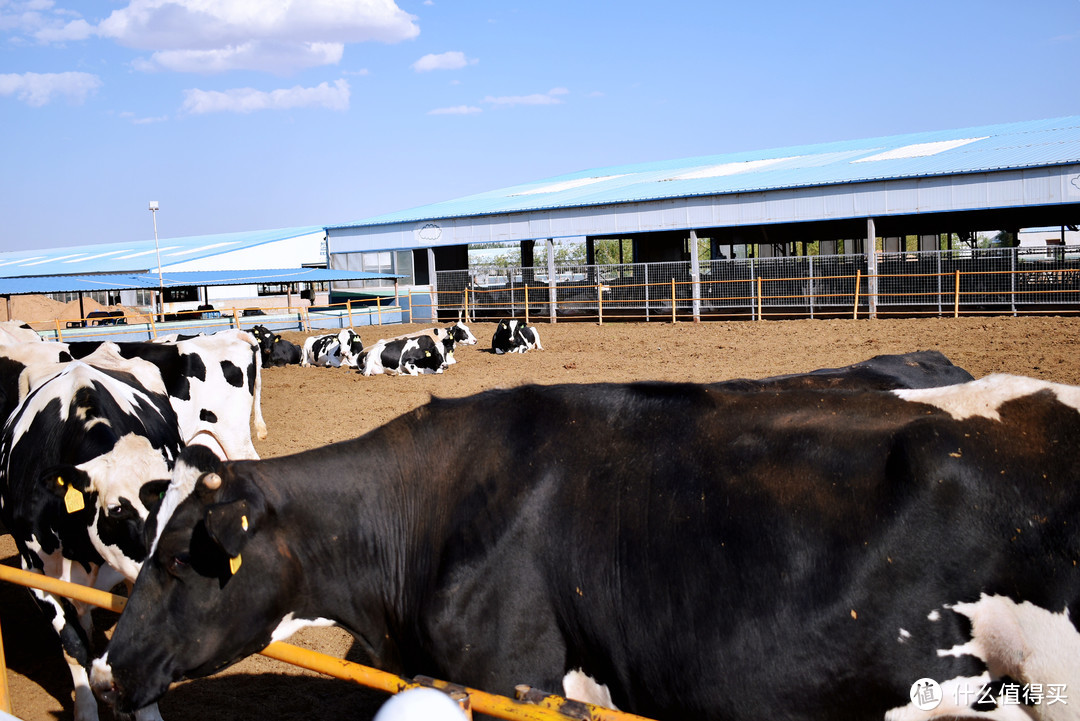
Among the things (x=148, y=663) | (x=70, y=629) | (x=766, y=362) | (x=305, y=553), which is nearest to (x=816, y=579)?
(x=305, y=553)

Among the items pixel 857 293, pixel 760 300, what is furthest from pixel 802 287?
pixel 760 300

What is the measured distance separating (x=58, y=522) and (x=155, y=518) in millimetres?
2066

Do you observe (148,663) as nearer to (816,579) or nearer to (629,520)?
(629,520)

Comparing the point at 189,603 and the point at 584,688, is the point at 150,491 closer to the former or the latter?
the point at 189,603

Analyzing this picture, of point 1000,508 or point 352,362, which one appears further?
point 352,362

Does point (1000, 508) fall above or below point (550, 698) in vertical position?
above

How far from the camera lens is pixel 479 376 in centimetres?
1622

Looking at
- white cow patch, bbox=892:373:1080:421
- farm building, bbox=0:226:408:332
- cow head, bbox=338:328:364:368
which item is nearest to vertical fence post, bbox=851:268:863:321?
cow head, bbox=338:328:364:368

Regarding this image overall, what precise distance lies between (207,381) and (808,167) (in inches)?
1055

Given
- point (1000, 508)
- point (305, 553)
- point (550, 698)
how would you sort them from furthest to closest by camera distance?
point (305, 553), point (1000, 508), point (550, 698)

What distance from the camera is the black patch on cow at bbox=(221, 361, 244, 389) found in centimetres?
967

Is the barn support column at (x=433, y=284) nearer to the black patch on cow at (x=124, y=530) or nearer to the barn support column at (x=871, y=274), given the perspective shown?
the barn support column at (x=871, y=274)

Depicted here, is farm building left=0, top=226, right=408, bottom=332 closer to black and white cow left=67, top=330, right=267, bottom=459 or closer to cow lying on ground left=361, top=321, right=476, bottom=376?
cow lying on ground left=361, top=321, right=476, bottom=376

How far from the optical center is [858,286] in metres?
22.9
